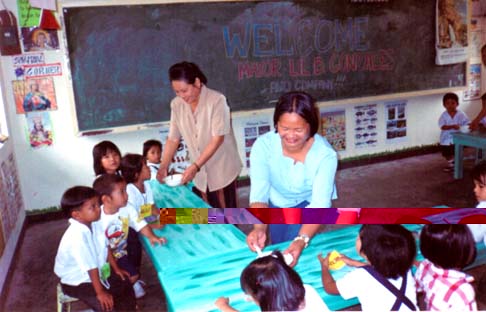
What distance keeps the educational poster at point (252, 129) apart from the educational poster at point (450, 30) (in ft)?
5.83

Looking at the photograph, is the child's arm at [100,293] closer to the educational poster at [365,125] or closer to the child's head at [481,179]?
the child's head at [481,179]

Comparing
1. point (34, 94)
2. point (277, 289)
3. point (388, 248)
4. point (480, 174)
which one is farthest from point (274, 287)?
point (34, 94)

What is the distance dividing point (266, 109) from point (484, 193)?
2.07m

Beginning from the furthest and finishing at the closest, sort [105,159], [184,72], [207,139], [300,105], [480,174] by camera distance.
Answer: [207,139], [105,159], [184,72], [480,174], [300,105]

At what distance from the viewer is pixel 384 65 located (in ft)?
13.8

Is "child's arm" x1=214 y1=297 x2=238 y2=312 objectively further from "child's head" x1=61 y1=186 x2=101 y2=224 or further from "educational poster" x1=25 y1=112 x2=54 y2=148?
"educational poster" x1=25 y1=112 x2=54 y2=148

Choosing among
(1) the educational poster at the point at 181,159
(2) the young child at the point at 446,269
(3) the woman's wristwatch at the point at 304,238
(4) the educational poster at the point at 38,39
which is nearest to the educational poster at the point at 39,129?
(4) the educational poster at the point at 38,39

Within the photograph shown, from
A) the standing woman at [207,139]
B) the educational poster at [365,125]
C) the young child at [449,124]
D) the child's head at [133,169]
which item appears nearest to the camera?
the child's head at [133,169]

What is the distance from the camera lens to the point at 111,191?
5.83ft

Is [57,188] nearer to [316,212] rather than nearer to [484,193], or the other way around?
[316,212]

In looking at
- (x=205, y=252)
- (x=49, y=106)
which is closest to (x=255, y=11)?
(x=49, y=106)

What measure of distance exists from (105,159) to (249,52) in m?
1.70

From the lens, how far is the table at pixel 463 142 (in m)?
3.38

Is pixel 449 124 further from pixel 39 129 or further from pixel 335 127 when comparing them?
pixel 39 129
